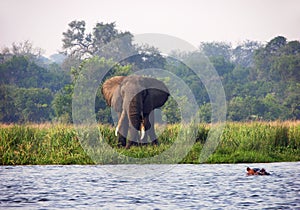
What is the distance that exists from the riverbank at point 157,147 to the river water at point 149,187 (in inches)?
36.6

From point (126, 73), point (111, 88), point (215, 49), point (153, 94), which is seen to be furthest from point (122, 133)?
point (215, 49)

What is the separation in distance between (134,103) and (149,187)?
7.81 m

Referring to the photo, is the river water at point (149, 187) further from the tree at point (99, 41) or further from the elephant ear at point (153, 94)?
the tree at point (99, 41)

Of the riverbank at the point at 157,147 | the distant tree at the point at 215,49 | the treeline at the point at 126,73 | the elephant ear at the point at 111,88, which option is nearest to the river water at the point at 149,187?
the riverbank at the point at 157,147

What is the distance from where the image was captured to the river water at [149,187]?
45.2ft

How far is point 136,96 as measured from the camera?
24062 millimetres

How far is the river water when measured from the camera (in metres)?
13.8

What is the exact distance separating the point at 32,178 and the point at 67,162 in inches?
134

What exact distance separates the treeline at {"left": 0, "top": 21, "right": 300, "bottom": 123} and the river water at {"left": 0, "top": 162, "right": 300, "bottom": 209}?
51.3ft

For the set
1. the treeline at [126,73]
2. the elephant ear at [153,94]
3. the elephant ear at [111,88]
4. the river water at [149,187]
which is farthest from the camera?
the treeline at [126,73]

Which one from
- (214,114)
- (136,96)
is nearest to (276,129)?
(136,96)

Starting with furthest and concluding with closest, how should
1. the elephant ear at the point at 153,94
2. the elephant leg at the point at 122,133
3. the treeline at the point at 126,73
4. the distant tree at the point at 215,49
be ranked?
1. the distant tree at the point at 215,49
2. the treeline at the point at 126,73
3. the elephant ear at the point at 153,94
4. the elephant leg at the point at 122,133

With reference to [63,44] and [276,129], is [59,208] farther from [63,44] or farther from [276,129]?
[63,44]

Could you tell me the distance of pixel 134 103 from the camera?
78.2 ft
